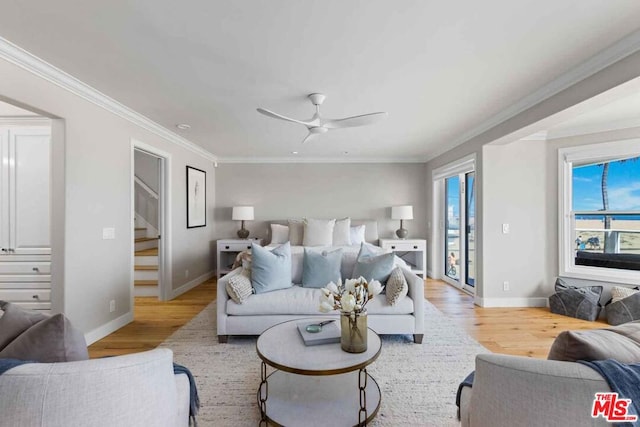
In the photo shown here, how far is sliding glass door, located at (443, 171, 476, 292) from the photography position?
4.47 m

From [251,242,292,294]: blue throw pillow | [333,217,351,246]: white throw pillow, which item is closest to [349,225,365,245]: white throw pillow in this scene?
[333,217,351,246]: white throw pillow

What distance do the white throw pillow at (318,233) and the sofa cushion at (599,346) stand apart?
3.97 meters

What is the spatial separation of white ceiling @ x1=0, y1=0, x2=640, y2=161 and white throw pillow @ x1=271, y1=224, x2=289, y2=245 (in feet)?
8.49

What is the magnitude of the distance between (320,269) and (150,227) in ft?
13.8

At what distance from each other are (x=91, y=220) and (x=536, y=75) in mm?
4228

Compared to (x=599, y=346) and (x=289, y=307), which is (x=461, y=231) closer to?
(x=289, y=307)

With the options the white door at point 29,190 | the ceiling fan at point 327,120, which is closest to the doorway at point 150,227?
the white door at point 29,190

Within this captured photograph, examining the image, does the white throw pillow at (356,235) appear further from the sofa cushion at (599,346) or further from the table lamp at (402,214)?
the sofa cushion at (599,346)

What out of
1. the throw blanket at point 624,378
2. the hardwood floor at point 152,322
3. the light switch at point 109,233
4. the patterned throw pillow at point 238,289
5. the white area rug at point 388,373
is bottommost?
the white area rug at point 388,373

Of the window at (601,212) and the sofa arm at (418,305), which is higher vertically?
the window at (601,212)

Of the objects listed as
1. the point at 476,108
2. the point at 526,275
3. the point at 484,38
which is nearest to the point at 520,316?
the point at 526,275

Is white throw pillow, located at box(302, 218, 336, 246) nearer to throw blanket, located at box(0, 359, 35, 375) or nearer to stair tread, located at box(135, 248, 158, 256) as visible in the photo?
stair tread, located at box(135, 248, 158, 256)

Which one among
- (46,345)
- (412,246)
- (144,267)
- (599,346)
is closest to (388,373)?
(599,346)

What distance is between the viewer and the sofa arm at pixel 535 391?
804mm
